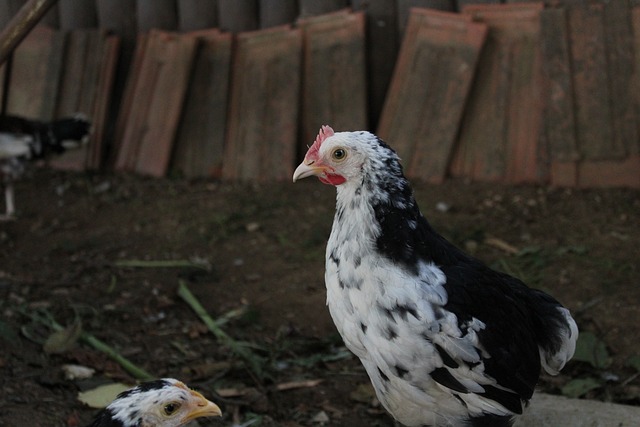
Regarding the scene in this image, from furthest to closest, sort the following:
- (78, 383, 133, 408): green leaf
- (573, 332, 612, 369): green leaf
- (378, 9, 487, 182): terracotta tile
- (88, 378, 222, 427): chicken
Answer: (378, 9, 487, 182): terracotta tile < (573, 332, 612, 369): green leaf < (78, 383, 133, 408): green leaf < (88, 378, 222, 427): chicken

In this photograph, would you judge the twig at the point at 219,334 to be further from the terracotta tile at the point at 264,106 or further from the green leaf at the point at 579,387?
the terracotta tile at the point at 264,106

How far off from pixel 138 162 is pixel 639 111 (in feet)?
13.2

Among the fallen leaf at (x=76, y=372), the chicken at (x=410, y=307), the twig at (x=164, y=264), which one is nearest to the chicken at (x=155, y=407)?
the chicken at (x=410, y=307)

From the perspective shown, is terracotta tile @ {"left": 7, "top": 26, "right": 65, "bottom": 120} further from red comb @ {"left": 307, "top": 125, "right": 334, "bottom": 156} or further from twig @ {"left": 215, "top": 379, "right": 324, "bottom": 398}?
red comb @ {"left": 307, "top": 125, "right": 334, "bottom": 156}

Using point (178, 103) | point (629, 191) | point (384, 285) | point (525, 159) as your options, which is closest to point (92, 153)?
point (178, 103)

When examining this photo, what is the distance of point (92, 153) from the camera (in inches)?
297

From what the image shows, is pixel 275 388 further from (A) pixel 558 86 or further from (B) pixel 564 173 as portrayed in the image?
(A) pixel 558 86

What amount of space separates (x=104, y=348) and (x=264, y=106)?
3.08m

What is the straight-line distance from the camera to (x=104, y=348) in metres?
4.70

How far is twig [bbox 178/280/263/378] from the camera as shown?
186 inches

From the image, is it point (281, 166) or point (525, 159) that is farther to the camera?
point (281, 166)

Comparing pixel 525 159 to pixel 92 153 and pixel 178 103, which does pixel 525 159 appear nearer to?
pixel 178 103

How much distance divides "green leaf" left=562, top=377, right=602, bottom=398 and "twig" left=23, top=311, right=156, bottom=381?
215 cm

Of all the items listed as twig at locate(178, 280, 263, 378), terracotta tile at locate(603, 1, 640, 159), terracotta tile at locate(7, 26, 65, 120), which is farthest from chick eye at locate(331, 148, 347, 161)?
terracotta tile at locate(7, 26, 65, 120)
